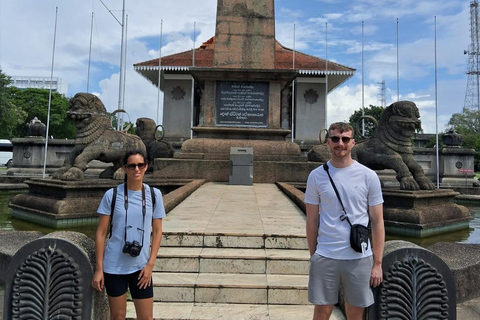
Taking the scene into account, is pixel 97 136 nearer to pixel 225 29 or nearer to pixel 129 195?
pixel 225 29

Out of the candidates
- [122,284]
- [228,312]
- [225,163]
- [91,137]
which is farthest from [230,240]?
[225,163]

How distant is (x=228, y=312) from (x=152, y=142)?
27.5ft

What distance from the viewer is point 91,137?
7898mm

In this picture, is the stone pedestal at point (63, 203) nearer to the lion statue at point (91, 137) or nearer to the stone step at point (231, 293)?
the lion statue at point (91, 137)

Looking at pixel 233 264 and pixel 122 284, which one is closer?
pixel 122 284

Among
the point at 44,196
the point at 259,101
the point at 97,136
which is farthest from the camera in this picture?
the point at 259,101

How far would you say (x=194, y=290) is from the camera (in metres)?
3.23

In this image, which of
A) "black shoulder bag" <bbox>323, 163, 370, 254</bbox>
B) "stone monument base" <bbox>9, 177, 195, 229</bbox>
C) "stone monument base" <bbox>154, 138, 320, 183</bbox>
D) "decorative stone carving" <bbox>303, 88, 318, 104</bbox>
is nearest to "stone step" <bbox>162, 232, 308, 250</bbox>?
"black shoulder bag" <bbox>323, 163, 370, 254</bbox>

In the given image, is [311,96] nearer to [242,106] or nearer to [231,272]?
[242,106]

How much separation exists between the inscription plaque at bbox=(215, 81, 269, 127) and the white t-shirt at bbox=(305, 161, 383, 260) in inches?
328

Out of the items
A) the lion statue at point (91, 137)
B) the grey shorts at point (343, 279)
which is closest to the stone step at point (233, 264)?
the grey shorts at point (343, 279)

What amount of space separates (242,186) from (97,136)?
3433 millimetres

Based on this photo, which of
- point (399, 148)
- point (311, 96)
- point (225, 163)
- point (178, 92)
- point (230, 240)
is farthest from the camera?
point (311, 96)

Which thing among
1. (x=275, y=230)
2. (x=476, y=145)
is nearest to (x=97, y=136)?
(x=275, y=230)
